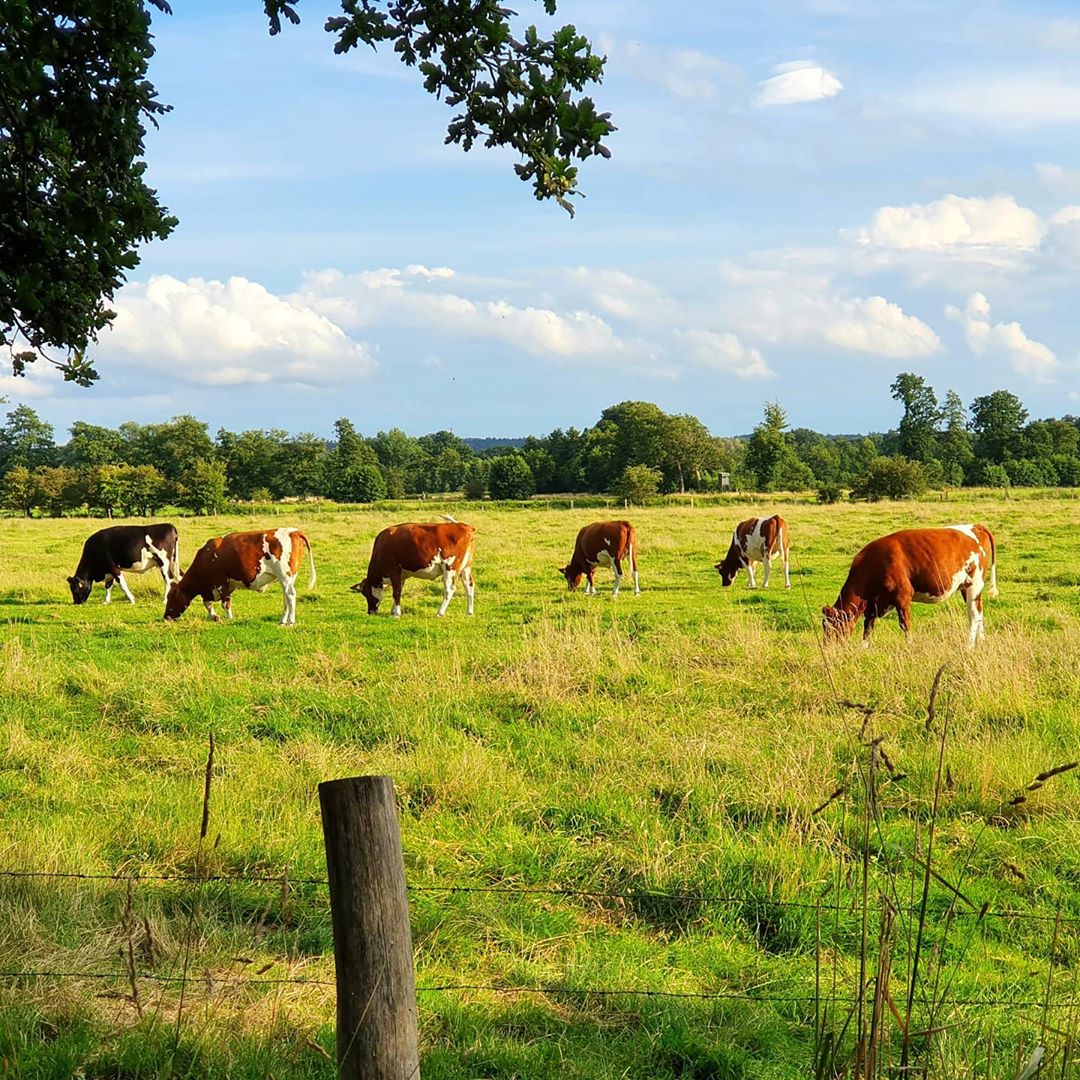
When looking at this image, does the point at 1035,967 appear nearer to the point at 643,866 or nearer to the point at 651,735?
the point at 643,866

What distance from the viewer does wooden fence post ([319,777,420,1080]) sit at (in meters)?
2.75

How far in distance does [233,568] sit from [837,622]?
428 inches

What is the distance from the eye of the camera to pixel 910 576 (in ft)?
43.9

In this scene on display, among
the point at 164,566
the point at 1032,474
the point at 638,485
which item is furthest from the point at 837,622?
the point at 1032,474

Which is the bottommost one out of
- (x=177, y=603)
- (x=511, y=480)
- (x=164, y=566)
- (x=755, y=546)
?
(x=177, y=603)

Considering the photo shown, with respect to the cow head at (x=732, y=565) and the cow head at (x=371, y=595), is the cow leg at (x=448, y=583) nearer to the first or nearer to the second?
the cow head at (x=371, y=595)

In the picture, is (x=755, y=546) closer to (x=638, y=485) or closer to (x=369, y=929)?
(x=369, y=929)

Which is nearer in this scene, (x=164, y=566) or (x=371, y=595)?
(x=371, y=595)

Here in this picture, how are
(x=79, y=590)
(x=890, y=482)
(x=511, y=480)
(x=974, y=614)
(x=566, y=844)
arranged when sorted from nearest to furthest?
(x=566, y=844)
(x=974, y=614)
(x=79, y=590)
(x=890, y=482)
(x=511, y=480)

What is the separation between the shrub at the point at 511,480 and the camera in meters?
100

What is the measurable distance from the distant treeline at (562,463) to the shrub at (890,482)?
8 cm

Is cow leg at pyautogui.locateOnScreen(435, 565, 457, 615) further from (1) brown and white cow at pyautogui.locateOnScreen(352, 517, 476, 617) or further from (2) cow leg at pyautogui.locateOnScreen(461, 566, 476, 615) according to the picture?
(2) cow leg at pyautogui.locateOnScreen(461, 566, 476, 615)

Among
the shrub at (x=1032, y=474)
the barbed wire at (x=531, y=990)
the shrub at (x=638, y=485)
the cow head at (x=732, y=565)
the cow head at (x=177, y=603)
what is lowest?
the barbed wire at (x=531, y=990)

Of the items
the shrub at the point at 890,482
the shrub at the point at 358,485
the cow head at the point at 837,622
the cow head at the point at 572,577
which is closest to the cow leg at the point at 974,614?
the cow head at the point at 837,622
